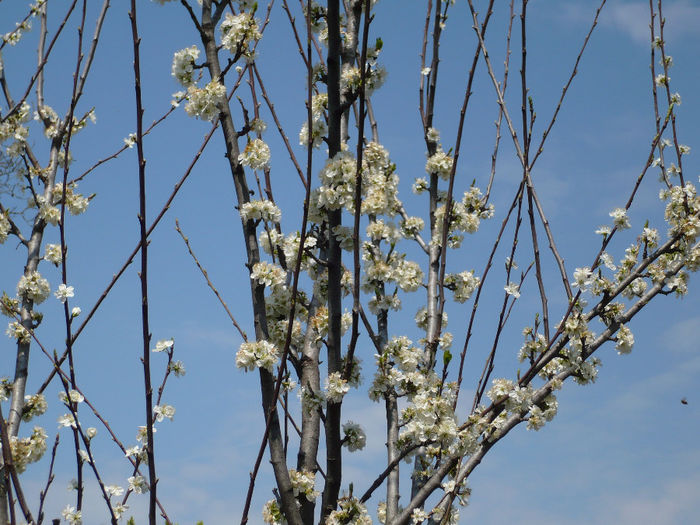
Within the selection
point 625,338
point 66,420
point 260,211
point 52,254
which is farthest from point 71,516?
point 625,338

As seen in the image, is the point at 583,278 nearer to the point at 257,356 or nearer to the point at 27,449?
the point at 257,356

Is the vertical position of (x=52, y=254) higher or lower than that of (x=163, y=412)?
higher

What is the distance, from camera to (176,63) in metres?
3.01

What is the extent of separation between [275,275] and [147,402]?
99cm

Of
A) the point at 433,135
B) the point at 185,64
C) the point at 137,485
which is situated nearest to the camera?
the point at 185,64

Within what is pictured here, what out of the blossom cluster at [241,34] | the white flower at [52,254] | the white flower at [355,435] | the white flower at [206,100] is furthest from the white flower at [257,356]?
the white flower at [52,254]

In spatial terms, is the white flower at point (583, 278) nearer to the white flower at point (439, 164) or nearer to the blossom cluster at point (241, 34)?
the white flower at point (439, 164)

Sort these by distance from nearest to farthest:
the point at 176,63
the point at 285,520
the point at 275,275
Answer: the point at 285,520 < the point at 275,275 < the point at 176,63

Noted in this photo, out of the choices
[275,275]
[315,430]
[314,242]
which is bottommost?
[315,430]

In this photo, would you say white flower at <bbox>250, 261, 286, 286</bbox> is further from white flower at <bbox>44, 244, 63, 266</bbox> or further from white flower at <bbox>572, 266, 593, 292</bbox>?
white flower at <bbox>44, 244, 63, 266</bbox>

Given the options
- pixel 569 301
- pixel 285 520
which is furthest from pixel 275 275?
pixel 569 301

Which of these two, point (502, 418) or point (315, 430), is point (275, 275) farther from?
point (502, 418)

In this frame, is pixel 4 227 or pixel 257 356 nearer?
pixel 257 356

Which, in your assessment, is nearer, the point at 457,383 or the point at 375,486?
the point at 375,486
